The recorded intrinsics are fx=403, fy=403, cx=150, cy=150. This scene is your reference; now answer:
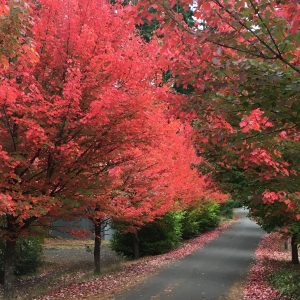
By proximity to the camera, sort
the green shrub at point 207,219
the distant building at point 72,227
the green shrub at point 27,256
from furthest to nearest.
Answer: the green shrub at point 207,219 < the green shrub at point 27,256 < the distant building at point 72,227

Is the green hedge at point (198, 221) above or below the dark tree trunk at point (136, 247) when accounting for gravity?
above

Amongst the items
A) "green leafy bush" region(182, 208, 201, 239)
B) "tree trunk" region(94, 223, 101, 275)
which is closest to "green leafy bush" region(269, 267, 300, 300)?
"tree trunk" region(94, 223, 101, 275)

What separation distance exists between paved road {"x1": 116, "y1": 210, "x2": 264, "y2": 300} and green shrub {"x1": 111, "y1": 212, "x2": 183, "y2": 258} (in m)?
1.74

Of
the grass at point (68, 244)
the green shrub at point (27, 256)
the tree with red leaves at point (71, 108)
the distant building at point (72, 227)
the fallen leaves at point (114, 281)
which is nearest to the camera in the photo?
the tree with red leaves at point (71, 108)

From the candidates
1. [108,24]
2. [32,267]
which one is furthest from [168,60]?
[32,267]

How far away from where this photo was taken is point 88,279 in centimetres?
1448

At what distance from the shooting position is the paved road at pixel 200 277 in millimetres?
11492

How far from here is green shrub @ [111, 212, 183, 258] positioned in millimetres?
21062

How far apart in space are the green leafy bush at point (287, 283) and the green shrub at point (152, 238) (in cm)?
817

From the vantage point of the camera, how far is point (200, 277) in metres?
14.5

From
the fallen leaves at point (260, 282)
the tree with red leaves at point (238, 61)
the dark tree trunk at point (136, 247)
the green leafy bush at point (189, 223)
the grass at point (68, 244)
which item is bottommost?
the fallen leaves at point (260, 282)

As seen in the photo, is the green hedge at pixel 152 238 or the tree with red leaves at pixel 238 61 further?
the green hedge at pixel 152 238

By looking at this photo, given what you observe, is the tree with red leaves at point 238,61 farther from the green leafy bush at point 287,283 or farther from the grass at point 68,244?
the grass at point 68,244

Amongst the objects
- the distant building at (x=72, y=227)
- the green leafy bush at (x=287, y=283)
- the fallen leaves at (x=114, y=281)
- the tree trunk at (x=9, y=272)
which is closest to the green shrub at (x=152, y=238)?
the fallen leaves at (x=114, y=281)
